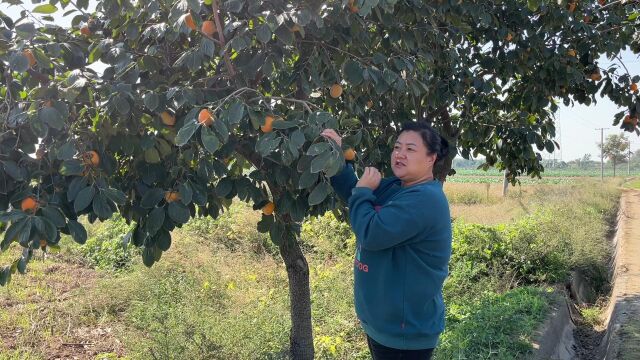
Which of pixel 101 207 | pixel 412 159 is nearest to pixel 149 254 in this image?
pixel 101 207

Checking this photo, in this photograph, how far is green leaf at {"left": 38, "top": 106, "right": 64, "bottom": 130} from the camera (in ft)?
4.80

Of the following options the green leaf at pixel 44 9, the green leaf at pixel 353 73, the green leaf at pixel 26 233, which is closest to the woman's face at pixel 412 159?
the green leaf at pixel 353 73

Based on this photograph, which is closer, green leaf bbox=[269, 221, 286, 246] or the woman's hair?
the woman's hair

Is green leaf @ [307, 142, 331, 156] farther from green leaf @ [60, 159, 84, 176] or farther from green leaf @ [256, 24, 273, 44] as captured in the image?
green leaf @ [60, 159, 84, 176]

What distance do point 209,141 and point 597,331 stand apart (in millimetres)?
5880

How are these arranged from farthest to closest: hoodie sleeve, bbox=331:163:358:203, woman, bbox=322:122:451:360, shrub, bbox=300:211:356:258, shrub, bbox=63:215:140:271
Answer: shrub, bbox=300:211:356:258, shrub, bbox=63:215:140:271, hoodie sleeve, bbox=331:163:358:203, woman, bbox=322:122:451:360

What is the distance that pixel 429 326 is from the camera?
1.83 metres

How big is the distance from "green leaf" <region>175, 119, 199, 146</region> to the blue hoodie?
602 mm

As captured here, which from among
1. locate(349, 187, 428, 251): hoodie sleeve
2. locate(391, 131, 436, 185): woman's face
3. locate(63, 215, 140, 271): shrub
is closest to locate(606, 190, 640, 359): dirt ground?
locate(391, 131, 436, 185): woman's face

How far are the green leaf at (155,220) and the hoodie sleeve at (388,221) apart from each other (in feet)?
2.01

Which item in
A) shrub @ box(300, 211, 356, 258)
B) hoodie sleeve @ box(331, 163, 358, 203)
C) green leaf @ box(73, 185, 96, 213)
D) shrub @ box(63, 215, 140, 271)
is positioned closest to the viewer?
green leaf @ box(73, 185, 96, 213)

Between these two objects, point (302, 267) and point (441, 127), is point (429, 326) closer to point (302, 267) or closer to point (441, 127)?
point (302, 267)

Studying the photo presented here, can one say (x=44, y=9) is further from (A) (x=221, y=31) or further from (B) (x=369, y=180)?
(B) (x=369, y=180)

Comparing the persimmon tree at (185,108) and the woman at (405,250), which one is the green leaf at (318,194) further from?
the woman at (405,250)
